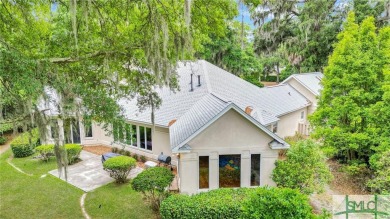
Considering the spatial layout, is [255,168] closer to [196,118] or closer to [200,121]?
[200,121]

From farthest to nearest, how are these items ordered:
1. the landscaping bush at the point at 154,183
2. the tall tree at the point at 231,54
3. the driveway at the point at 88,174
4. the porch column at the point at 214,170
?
the tall tree at the point at 231,54 < the driveway at the point at 88,174 < the porch column at the point at 214,170 < the landscaping bush at the point at 154,183

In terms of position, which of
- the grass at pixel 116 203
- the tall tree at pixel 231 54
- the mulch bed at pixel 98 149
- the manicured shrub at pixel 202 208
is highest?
the tall tree at pixel 231 54

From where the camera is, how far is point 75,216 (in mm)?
9586

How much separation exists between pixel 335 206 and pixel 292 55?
24.8m

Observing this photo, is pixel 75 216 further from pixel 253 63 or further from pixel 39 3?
pixel 253 63

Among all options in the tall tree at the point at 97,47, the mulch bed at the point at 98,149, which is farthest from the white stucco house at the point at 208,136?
the tall tree at the point at 97,47

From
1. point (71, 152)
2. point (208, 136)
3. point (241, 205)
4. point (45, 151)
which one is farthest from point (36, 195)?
point (241, 205)

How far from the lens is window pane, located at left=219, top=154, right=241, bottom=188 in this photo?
1051 centimetres

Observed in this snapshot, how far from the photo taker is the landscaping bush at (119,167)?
38.5 feet

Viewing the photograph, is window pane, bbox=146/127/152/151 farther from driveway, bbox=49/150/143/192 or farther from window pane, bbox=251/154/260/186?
window pane, bbox=251/154/260/186

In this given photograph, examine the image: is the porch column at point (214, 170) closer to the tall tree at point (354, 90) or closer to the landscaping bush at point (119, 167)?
the landscaping bush at point (119, 167)

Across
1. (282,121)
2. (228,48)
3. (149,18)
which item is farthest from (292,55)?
(149,18)

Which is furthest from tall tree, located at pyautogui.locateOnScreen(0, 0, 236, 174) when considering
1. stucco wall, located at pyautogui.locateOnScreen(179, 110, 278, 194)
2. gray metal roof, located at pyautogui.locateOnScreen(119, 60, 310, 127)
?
gray metal roof, located at pyautogui.locateOnScreen(119, 60, 310, 127)

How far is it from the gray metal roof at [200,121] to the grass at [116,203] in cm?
265
